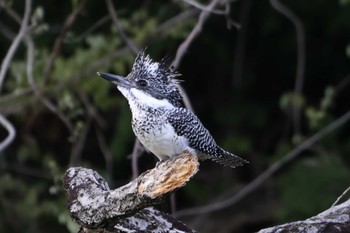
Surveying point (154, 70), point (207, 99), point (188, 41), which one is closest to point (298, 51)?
point (207, 99)

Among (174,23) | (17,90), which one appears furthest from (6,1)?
(174,23)

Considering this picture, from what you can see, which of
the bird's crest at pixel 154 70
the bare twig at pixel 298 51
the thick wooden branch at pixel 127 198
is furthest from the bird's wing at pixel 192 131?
the bare twig at pixel 298 51

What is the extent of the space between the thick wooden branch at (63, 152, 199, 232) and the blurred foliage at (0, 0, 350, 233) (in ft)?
9.41

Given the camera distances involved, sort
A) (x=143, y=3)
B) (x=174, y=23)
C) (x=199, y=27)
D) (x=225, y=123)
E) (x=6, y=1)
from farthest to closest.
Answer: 1. (x=225, y=123)
2. (x=143, y=3)
3. (x=174, y=23)
4. (x=6, y=1)
5. (x=199, y=27)

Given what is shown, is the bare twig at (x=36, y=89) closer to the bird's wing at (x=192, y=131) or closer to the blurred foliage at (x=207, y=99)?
the blurred foliage at (x=207, y=99)

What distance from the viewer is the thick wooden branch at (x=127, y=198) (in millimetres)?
3840

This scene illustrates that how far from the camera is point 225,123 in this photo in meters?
8.51

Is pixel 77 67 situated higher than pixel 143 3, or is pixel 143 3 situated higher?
pixel 143 3

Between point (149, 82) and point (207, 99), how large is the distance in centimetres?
353

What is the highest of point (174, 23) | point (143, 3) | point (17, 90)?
point (143, 3)

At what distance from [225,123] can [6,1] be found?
7.65 feet

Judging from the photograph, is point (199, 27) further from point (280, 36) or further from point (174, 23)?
point (280, 36)

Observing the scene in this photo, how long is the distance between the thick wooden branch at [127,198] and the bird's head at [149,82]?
0.85 meters

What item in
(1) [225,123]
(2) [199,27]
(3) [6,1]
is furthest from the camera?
(1) [225,123]
